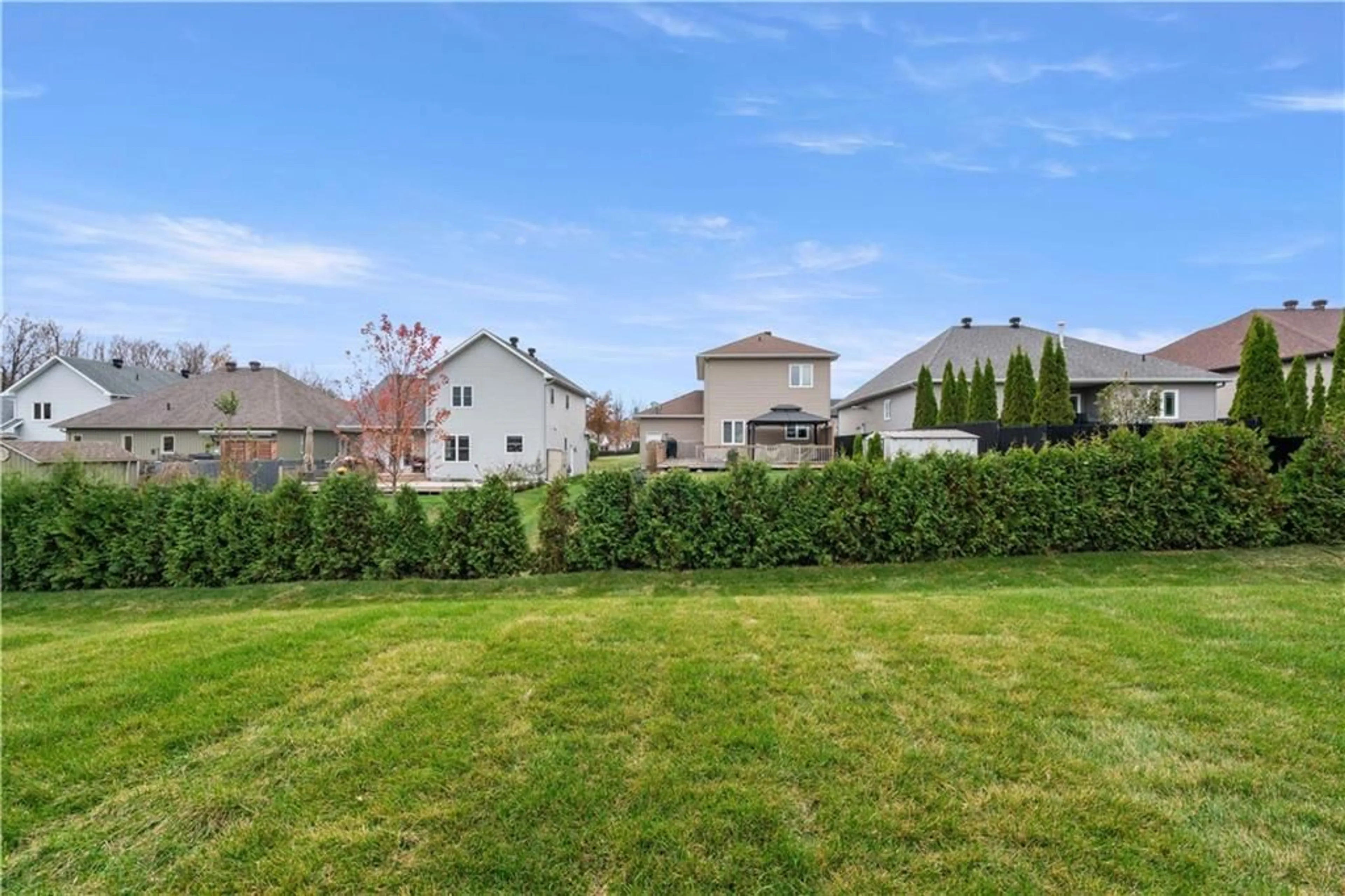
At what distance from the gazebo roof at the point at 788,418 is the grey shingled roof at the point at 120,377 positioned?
32.9 metres

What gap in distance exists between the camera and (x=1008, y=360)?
74.1ft

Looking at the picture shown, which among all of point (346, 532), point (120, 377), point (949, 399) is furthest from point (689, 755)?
point (120, 377)

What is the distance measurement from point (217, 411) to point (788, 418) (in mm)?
26837

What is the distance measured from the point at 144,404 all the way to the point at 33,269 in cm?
2052

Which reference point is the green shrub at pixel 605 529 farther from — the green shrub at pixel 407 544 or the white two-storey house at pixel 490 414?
the white two-storey house at pixel 490 414

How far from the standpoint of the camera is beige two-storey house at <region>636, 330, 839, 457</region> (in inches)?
1077

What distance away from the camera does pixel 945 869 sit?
1.90 metres

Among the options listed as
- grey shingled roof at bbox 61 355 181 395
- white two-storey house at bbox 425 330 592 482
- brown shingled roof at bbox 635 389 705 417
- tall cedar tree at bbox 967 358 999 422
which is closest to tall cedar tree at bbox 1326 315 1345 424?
tall cedar tree at bbox 967 358 999 422

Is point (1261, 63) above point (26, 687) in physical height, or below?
above

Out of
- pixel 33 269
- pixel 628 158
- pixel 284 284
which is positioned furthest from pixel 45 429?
pixel 628 158

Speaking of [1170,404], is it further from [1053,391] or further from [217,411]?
[217,411]

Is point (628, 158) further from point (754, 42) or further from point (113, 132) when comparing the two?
point (113, 132)

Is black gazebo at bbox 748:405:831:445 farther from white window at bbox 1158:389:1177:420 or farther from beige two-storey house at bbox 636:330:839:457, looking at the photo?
white window at bbox 1158:389:1177:420

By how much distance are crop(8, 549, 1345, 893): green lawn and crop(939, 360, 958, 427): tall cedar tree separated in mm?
16243
